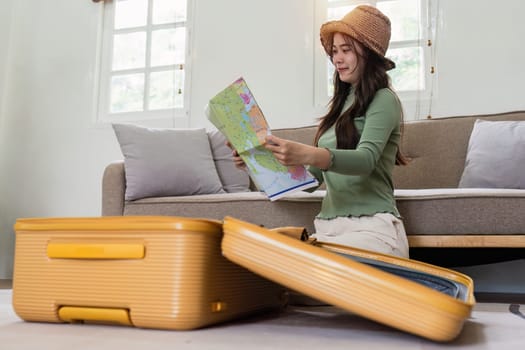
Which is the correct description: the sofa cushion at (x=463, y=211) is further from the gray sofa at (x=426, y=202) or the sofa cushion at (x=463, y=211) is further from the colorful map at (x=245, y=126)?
the colorful map at (x=245, y=126)

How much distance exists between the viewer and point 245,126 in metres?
1.14

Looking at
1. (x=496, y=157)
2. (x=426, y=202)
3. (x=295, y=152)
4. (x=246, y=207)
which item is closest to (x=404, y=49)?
(x=496, y=157)

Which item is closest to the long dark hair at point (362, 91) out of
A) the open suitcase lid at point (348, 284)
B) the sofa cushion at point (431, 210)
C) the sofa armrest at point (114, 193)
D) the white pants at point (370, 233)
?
the white pants at point (370, 233)

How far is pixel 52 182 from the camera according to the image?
3.32 metres

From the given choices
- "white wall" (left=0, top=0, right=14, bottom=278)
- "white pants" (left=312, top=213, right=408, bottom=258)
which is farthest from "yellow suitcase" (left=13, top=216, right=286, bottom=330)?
"white wall" (left=0, top=0, right=14, bottom=278)

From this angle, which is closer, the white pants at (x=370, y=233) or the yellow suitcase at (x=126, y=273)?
the yellow suitcase at (x=126, y=273)

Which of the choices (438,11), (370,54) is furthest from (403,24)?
(370,54)

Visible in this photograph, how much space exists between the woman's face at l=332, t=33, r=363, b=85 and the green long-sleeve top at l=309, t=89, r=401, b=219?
69 millimetres

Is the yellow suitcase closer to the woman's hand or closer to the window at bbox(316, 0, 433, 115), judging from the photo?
the woman's hand

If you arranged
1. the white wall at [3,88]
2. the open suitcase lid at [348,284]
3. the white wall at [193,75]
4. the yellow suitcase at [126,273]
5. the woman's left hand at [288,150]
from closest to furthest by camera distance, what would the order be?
1. the open suitcase lid at [348,284]
2. the yellow suitcase at [126,273]
3. the woman's left hand at [288,150]
4. the white wall at [193,75]
5. the white wall at [3,88]

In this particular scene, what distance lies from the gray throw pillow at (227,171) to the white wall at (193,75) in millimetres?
469

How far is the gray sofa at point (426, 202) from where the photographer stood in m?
1.61

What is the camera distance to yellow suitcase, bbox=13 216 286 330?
79cm

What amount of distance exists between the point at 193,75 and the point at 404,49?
47.9 inches
